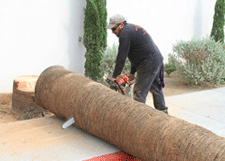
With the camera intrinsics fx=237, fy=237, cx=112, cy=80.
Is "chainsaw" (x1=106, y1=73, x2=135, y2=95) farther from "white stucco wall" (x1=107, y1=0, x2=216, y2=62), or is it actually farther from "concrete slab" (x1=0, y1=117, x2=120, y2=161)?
"white stucco wall" (x1=107, y1=0, x2=216, y2=62)

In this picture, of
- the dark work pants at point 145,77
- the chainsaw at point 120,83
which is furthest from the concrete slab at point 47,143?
the dark work pants at point 145,77

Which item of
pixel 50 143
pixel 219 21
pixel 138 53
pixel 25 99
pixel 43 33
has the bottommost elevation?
pixel 25 99

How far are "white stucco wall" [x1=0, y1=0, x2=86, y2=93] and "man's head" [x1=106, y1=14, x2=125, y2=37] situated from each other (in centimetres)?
265

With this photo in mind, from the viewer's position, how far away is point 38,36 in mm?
5570

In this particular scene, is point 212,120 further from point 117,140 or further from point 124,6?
point 124,6

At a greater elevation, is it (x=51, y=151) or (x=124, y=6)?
(x=124, y=6)

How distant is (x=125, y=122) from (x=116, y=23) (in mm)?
1755

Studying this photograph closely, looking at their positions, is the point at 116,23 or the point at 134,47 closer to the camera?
the point at 116,23

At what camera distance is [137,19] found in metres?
7.67

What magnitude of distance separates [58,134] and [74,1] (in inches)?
165

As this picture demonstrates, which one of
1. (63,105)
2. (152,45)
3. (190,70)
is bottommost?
(190,70)

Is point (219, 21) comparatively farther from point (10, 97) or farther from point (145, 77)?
point (10, 97)

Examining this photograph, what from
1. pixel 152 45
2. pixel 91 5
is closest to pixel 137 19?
pixel 91 5

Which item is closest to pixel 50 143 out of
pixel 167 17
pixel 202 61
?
pixel 202 61
